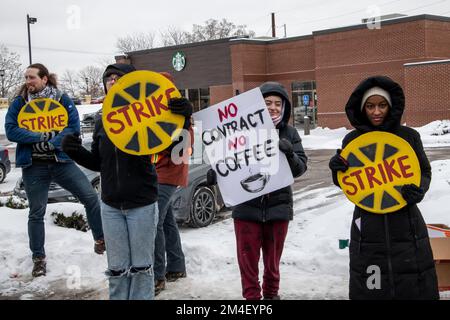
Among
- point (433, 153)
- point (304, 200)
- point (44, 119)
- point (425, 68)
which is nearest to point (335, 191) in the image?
point (304, 200)

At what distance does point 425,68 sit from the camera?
23969 mm

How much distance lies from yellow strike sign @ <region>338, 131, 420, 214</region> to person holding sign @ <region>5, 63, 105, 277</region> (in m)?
2.80

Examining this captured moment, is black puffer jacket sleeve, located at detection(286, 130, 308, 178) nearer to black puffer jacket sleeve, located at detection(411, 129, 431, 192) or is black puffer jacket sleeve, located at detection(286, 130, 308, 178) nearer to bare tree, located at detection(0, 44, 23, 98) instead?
black puffer jacket sleeve, located at detection(411, 129, 431, 192)

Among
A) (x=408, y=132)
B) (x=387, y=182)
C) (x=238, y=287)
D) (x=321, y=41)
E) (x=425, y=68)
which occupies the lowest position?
(x=238, y=287)

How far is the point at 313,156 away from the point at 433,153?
151 inches

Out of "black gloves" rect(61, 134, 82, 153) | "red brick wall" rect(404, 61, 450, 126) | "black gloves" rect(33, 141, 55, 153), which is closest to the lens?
"black gloves" rect(61, 134, 82, 153)

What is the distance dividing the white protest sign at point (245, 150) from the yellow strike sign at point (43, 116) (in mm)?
1850

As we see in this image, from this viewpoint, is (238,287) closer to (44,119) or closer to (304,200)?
(44,119)

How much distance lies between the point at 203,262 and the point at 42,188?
1820mm

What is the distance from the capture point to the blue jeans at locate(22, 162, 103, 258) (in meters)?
5.06

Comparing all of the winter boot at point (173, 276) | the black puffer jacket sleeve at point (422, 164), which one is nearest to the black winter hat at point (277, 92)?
the black puffer jacket sleeve at point (422, 164)

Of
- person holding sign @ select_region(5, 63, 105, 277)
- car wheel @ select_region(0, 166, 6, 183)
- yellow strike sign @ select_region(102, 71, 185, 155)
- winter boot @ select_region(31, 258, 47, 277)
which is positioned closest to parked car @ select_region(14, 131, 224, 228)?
person holding sign @ select_region(5, 63, 105, 277)

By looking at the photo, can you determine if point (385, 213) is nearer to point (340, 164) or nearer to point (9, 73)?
point (340, 164)
